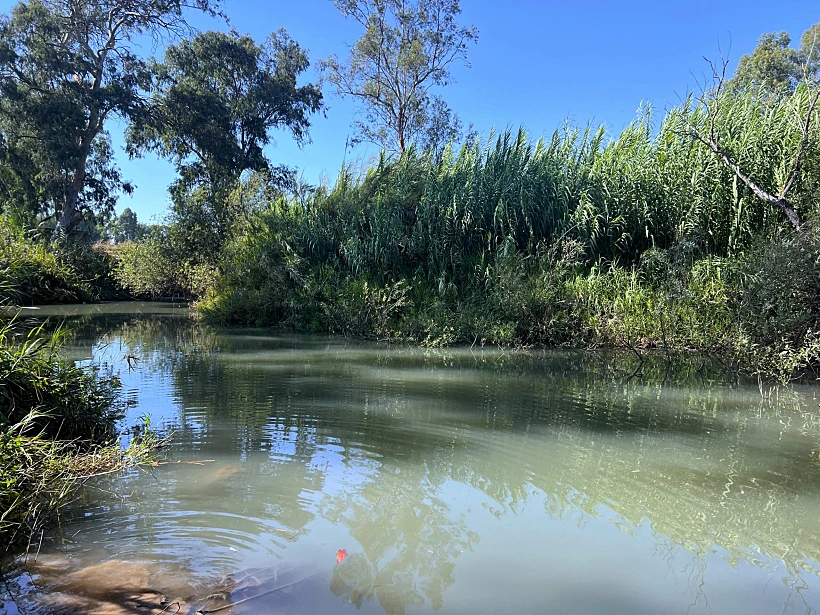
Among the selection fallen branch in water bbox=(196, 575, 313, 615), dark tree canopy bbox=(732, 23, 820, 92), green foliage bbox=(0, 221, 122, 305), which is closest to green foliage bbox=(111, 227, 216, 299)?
green foliage bbox=(0, 221, 122, 305)

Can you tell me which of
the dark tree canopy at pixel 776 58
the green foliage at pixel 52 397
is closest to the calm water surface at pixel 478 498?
the green foliage at pixel 52 397

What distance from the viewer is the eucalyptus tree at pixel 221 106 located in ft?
83.5

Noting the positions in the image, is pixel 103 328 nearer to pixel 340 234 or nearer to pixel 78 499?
pixel 340 234

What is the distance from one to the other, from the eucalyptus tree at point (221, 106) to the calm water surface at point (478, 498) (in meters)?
17.0

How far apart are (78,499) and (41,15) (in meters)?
26.1

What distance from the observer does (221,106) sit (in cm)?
2602

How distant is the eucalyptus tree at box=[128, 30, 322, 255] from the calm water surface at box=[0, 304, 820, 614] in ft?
55.7

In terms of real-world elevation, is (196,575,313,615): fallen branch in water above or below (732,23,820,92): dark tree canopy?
below

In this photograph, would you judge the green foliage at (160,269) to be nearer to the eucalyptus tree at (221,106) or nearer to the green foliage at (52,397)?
the eucalyptus tree at (221,106)

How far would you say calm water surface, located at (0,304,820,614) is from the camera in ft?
8.27

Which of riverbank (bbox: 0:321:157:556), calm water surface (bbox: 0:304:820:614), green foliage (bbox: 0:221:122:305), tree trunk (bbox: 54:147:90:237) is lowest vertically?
calm water surface (bbox: 0:304:820:614)

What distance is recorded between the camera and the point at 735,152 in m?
10.2

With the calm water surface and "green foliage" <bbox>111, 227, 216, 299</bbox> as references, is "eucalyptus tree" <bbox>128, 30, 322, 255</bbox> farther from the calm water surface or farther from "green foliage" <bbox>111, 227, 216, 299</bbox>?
the calm water surface

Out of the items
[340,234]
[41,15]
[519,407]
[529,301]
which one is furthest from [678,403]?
[41,15]
